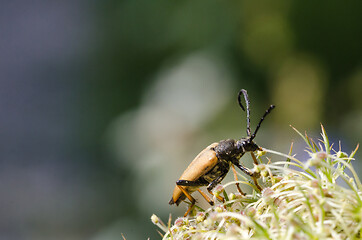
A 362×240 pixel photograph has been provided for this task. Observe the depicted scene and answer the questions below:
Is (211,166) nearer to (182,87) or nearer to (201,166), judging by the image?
(201,166)

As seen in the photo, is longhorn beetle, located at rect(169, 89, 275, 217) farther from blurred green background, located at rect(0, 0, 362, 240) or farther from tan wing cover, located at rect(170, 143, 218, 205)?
blurred green background, located at rect(0, 0, 362, 240)

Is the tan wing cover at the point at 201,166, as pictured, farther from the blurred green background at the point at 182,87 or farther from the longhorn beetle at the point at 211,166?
the blurred green background at the point at 182,87

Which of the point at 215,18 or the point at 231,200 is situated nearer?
the point at 231,200

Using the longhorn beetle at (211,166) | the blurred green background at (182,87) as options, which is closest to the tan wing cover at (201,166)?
the longhorn beetle at (211,166)

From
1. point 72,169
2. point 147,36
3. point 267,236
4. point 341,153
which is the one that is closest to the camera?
point 267,236

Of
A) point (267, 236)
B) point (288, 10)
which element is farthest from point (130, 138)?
point (267, 236)

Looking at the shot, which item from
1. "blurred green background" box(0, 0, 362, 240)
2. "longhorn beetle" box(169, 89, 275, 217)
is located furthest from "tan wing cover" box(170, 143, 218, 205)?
"blurred green background" box(0, 0, 362, 240)

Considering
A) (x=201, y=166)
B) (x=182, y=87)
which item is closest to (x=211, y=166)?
(x=201, y=166)

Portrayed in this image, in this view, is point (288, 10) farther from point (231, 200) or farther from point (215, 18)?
point (231, 200)
